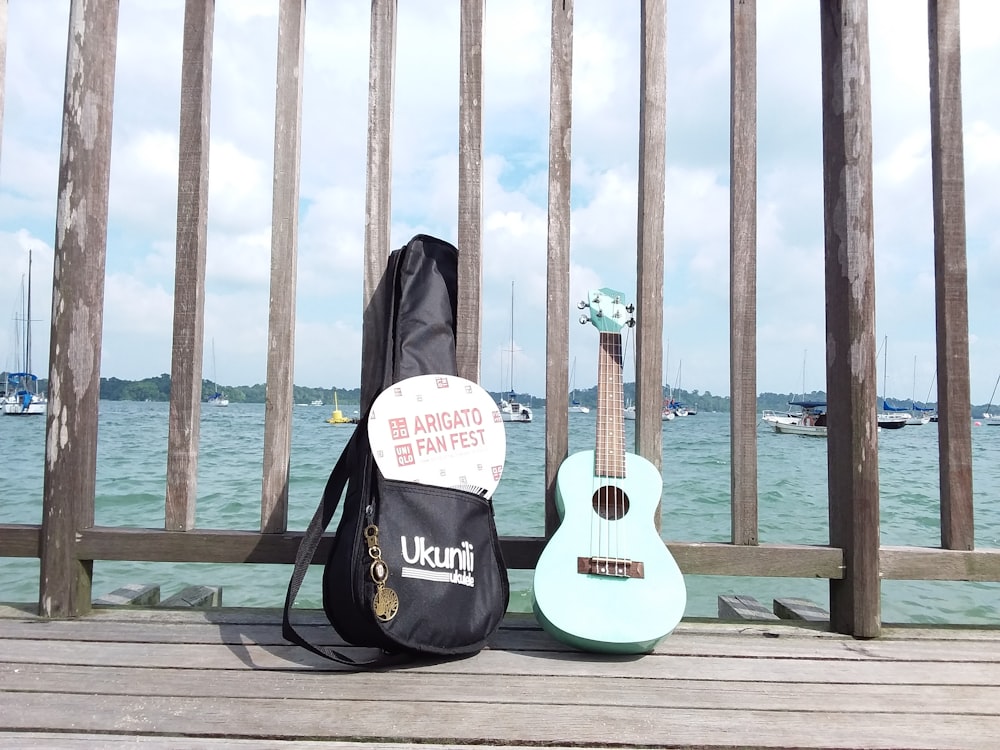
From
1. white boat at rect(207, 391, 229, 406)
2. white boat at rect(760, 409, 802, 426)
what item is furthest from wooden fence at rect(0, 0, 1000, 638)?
white boat at rect(207, 391, 229, 406)

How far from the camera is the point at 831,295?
195 cm

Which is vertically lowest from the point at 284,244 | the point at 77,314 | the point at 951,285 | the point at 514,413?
the point at 514,413

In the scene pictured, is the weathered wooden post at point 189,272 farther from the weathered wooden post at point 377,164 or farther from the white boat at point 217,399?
the white boat at point 217,399

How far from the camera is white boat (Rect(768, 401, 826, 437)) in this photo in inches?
1153

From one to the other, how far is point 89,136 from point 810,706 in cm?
240

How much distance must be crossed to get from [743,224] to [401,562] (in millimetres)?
1399

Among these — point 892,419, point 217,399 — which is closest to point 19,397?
point 217,399

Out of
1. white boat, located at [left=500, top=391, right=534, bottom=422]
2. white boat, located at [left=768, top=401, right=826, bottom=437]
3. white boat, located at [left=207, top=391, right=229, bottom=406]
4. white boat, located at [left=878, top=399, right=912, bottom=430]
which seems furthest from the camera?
white boat, located at [left=207, top=391, right=229, bottom=406]

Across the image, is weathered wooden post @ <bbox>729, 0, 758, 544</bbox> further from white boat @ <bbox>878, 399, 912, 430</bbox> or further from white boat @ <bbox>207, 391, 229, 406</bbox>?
white boat @ <bbox>207, 391, 229, 406</bbox>

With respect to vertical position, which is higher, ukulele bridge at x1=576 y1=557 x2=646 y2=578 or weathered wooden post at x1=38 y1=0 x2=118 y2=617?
weathered wooden post at x1=38 y1=0 x2=118 y2=617

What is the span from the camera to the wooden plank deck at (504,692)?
1215 mm

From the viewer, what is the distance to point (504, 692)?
1392 millimetres

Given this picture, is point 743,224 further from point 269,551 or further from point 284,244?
point 269,551

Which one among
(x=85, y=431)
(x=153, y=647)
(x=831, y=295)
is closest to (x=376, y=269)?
(x=85, y=431)
